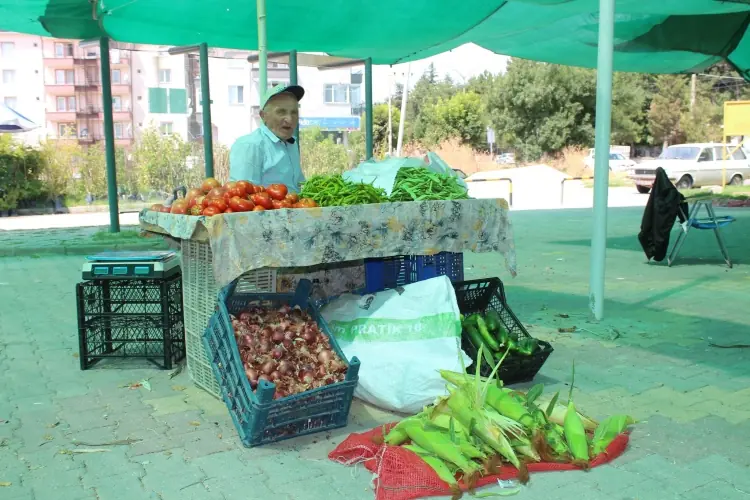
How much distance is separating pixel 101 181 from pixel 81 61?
37.4 m

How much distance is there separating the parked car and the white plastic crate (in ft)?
81.1

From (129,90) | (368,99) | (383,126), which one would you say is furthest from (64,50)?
(368,99)

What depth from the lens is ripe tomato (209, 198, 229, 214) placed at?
3992 mm

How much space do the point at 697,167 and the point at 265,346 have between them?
26.4m

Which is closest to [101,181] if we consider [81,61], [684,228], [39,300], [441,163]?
[39,300]

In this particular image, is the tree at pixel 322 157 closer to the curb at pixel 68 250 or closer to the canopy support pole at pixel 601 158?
the curb at pixel 68 250

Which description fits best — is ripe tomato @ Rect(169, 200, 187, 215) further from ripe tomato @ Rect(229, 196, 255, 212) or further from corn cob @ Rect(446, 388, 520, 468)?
corn cob @ Rect(446, 388, 520, 468)

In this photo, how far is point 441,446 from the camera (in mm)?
3299

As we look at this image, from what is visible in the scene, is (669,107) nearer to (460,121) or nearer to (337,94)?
(460,121)

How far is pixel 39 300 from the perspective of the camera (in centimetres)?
764

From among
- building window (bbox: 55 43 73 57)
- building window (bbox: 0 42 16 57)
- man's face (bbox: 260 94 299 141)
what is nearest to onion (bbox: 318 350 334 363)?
man's face (bbox: 260 94 299 141)

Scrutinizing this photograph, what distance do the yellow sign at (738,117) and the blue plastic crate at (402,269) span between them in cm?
1936

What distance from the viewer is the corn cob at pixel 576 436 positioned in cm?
339

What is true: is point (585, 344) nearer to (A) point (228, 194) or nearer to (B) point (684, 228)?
(A) point (228, 194)
